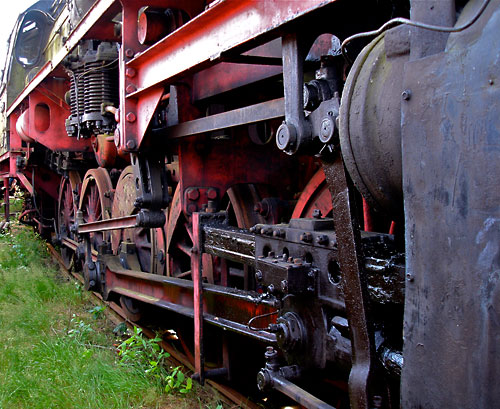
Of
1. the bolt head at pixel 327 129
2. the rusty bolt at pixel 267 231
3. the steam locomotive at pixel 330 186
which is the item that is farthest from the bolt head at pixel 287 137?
the rusty bolt at pixel 267 231

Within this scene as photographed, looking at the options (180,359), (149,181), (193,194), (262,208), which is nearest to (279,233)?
(262,208)

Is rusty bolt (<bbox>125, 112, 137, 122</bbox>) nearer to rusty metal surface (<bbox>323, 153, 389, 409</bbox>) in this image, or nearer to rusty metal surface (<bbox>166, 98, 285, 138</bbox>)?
rusty metal surface (<bbox>166, 98, 285, 138</bbox>)

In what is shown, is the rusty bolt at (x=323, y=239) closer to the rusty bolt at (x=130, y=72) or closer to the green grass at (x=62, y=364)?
the green grass at (x=62, y=364)

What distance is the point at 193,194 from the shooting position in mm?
3311

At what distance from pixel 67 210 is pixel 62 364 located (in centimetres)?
483

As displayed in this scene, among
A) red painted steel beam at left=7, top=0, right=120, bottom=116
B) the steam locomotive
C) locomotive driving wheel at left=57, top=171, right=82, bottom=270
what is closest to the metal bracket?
the steam locomotive

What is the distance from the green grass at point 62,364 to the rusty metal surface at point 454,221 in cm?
190

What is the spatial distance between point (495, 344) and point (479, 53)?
545mm

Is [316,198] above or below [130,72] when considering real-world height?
below

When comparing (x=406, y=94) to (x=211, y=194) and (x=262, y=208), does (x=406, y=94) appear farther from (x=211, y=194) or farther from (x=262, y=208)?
(x=211, y=194)

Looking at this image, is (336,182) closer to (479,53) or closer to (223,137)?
(479,53)

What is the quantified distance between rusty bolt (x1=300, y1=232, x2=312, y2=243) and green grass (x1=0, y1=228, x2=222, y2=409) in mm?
1372

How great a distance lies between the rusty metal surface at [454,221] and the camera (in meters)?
1.01

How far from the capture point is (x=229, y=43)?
2012 mm
